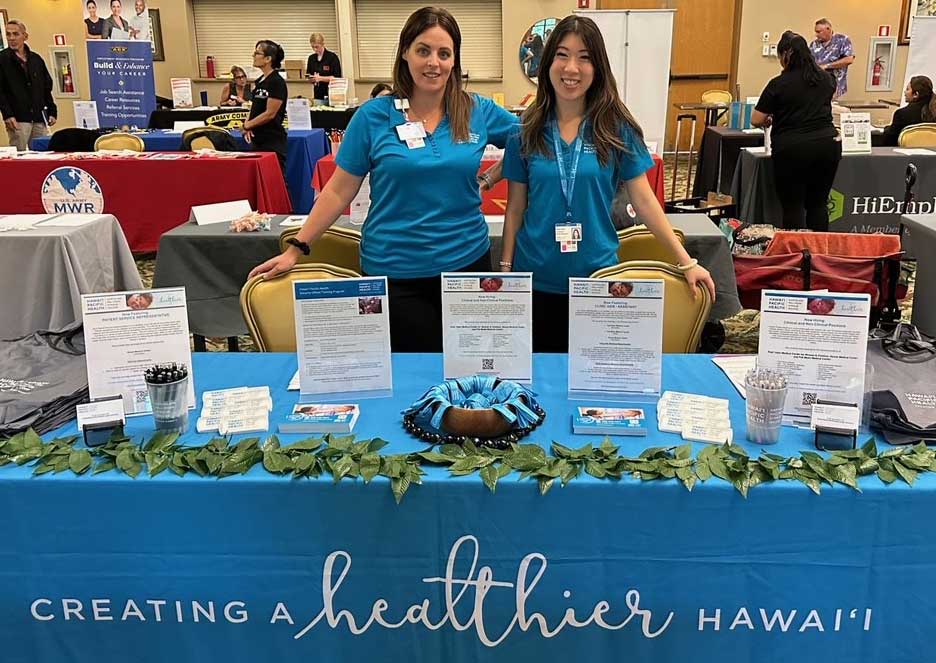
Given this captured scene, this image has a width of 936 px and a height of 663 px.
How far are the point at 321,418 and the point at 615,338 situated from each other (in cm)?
56

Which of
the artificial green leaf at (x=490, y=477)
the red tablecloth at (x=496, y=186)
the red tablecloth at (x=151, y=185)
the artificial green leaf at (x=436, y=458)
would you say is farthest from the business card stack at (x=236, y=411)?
the red tablecloth at (x=151, y=185)

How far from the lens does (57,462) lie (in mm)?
1304

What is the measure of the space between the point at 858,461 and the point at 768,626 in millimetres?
302

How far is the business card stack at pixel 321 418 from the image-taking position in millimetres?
1402

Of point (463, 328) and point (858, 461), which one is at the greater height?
point (463, 328)

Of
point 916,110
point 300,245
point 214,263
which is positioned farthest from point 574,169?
point 916,110

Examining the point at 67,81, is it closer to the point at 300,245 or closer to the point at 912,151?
the point at 912,151

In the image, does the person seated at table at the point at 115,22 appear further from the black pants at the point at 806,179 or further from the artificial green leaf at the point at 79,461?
the artificial green leaf at the point at 79,461

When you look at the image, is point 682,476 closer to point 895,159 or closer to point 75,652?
point 75,652

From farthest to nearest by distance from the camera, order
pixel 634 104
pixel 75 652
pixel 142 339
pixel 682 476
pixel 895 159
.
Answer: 1. pixel 634 104
2. pixel 895 159
3. pixel 142 339
4. pixel 75 652
5. pixel 682 476

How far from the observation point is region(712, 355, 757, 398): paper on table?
1.60 metres

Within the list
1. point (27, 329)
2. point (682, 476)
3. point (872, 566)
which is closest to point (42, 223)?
point (27, 329)

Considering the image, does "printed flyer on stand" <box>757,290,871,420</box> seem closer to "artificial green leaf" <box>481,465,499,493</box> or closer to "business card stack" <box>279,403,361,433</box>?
"artificial green leaf" <box>481,465,499,493</box>

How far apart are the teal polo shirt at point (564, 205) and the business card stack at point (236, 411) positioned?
808mm
